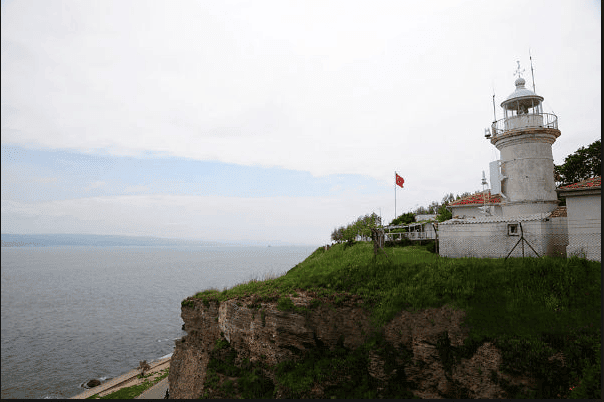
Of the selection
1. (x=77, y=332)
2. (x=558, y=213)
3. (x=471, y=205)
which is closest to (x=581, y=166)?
(x=471, y=205)

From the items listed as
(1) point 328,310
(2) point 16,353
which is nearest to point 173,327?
(2) point 16,353

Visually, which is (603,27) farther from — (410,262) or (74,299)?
(74,299)

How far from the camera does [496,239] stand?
703 inches

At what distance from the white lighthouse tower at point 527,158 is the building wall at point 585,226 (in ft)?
13.4

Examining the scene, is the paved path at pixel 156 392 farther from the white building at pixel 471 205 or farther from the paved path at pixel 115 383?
the white building at pixel 471 205

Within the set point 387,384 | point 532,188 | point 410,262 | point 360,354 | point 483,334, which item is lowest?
point 387,384

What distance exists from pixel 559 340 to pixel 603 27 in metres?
10.7

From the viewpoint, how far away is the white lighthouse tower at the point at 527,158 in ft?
64.4

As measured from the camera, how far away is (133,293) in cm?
7956

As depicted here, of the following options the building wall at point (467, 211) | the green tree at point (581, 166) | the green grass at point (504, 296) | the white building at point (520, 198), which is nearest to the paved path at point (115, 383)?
the green grass at point (504, 296)

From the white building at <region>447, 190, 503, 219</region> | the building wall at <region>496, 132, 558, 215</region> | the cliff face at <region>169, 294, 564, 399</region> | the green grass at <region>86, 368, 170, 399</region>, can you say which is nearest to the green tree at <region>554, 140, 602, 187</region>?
the white building at <region>447, 190, 503, 219</region>

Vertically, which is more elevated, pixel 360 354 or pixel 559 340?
pixel 559 340

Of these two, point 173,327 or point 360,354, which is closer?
point 360,354

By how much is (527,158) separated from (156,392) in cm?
3486
